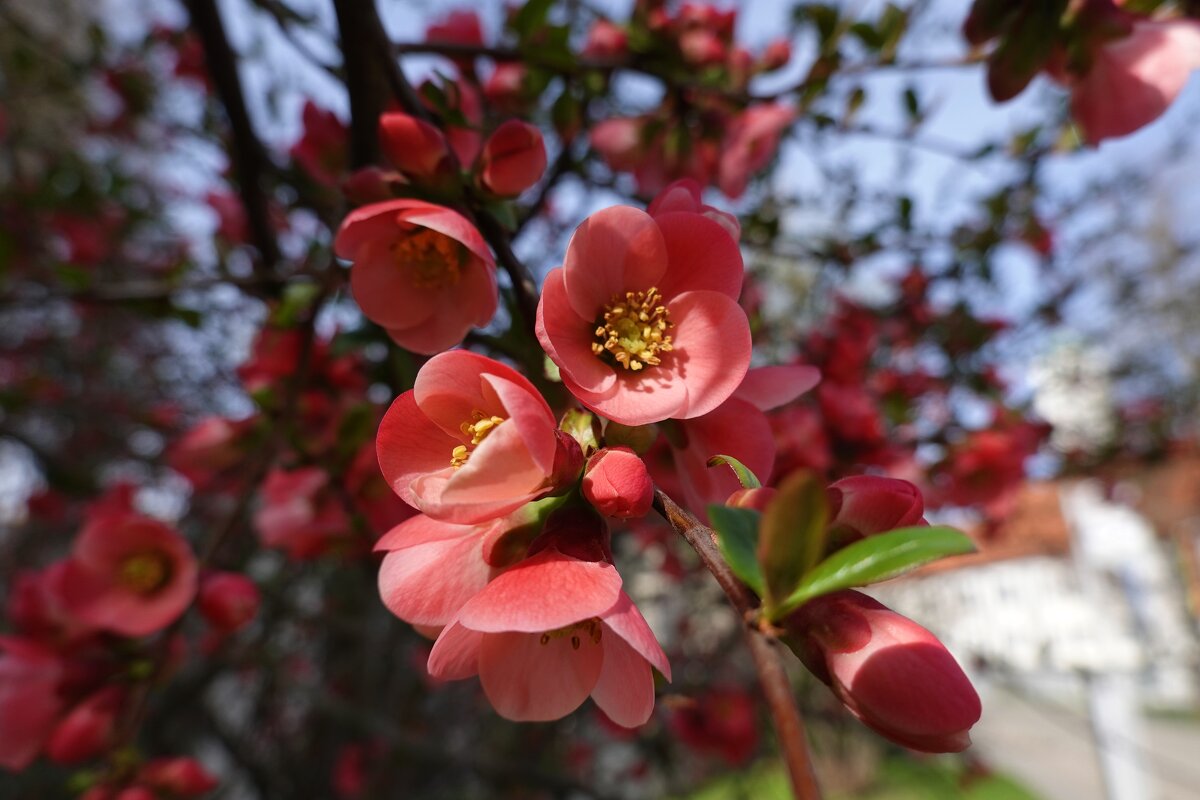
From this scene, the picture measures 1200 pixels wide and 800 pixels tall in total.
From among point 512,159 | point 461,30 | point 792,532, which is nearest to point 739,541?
point 792,532

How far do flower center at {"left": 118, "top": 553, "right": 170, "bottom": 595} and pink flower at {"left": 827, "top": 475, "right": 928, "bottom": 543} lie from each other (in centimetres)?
84

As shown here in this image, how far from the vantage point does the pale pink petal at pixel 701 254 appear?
1.44 ft

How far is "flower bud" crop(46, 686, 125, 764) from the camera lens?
2.51 feet

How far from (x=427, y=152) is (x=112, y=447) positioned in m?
2.79

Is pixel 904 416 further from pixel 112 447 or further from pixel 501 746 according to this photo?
pixel 112 447

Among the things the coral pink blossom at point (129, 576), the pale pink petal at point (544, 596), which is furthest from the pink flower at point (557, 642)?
the coral pink blossom at point (129, 576)

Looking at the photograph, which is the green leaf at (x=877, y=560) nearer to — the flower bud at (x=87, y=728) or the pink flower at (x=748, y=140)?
the flower bud at (x=87, y=728)

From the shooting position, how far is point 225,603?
860 millimetres

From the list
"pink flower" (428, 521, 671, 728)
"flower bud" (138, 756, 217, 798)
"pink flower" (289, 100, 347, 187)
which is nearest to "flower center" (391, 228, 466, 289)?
"pink flower" (428, 521, 671, 728)

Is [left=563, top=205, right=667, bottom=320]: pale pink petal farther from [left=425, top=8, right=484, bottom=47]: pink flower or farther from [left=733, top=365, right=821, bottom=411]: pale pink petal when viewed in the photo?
[left=425, top=8, right=484, bottom=47]: pink flower

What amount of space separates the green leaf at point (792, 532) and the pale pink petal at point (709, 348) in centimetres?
13

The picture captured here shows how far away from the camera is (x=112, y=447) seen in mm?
2711

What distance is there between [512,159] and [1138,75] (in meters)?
0.62

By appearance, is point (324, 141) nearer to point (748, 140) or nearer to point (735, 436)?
point (748, 140)
